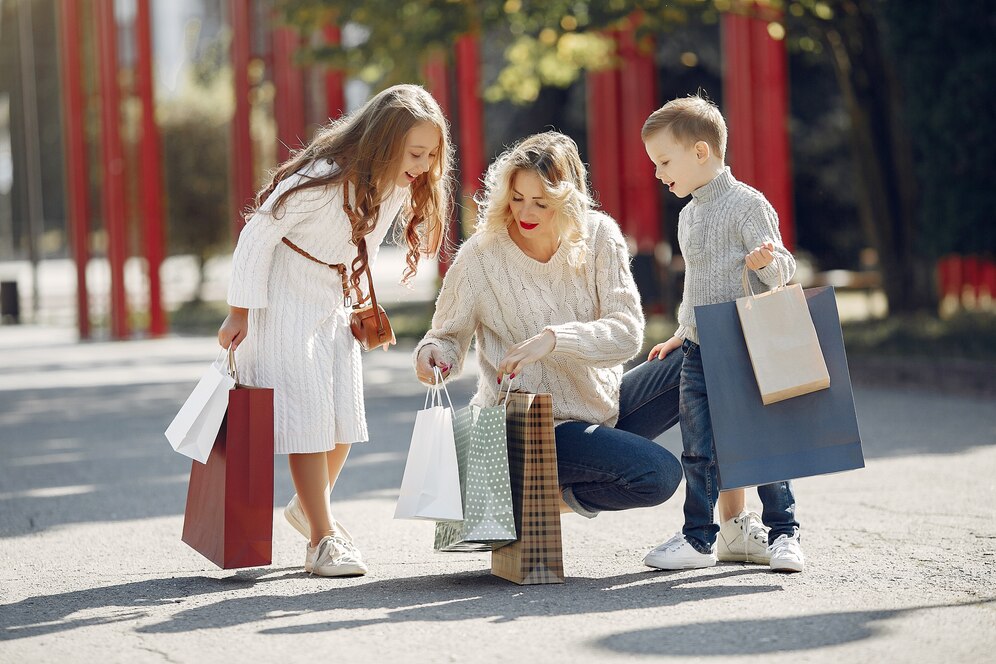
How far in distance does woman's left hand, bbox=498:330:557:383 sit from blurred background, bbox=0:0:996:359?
1003 mm

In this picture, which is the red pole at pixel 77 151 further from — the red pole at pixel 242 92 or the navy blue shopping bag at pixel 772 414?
the navy blue shopping bag at pixel 772 414

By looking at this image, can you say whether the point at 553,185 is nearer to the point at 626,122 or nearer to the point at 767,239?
the point at 767,239

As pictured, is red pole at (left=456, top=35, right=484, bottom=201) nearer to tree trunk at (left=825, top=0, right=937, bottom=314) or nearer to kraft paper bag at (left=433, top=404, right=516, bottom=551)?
tree trunk at (left=825, top=0, right=937, bottom=314)

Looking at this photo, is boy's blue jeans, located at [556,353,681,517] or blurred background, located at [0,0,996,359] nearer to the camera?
boy's blue jeans, located at [556,353,681,517]

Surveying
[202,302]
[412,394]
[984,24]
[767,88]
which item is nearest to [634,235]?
[767,88]

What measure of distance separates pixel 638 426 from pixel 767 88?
13.6 m

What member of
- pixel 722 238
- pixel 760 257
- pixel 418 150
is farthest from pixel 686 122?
pixel 418 150

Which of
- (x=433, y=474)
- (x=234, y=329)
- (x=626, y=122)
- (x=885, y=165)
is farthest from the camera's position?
(x=626, y=122)

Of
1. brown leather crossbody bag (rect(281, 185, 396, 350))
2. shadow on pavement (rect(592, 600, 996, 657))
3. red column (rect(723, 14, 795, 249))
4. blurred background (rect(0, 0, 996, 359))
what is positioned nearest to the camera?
shadow on pavement (rect(592, 600, 996, 657))

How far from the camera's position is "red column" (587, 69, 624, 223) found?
21.7m

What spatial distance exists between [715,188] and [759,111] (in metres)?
13.7

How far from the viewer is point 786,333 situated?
464cm

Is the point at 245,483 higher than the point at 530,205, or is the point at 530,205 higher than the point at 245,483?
the point at 530,205

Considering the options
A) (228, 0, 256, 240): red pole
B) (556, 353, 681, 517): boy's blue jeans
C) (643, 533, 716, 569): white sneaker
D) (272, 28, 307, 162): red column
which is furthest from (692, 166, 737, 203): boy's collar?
(272, 28, 307, 162): red column
